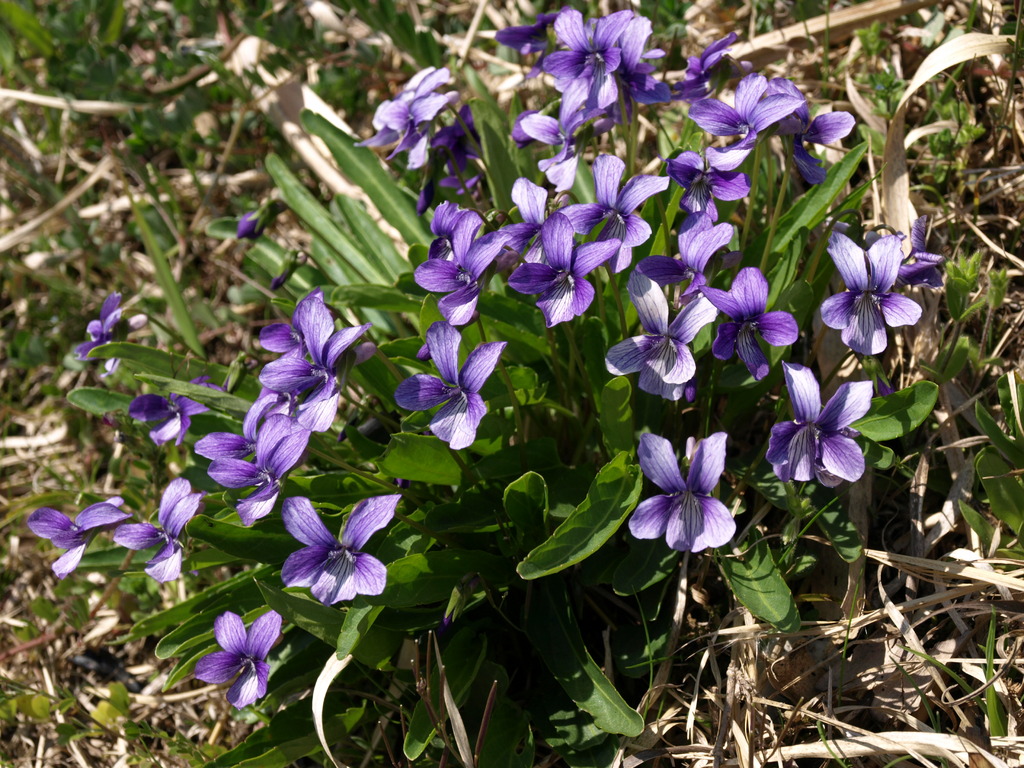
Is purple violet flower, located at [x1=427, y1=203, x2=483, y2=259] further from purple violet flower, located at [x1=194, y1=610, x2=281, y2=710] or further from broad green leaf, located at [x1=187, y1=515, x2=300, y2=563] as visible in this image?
purple violet flower, located at [x1=194, y1=610, x2=281, y2=710]

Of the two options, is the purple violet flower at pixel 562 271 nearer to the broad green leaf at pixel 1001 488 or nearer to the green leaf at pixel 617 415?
the green leaf at pixel 617 415

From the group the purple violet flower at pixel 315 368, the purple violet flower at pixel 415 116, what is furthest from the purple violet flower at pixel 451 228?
the purple violet flower at pixel 415 116

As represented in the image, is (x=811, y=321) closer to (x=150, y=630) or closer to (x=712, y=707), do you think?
(x=712, y=707)

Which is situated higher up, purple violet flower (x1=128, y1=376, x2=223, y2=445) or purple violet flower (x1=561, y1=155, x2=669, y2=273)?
purple violet flower (x1=561, y1=155, x2=669, y2=273)

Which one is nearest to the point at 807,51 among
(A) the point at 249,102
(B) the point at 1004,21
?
(B) the point at 1004,21

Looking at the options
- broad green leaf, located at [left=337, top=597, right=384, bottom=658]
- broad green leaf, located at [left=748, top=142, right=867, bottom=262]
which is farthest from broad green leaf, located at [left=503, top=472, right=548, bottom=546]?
broad green leaf, located at [left=748, top=142, right=867, bottom=262]

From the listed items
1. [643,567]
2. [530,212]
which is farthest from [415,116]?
[643,567]
